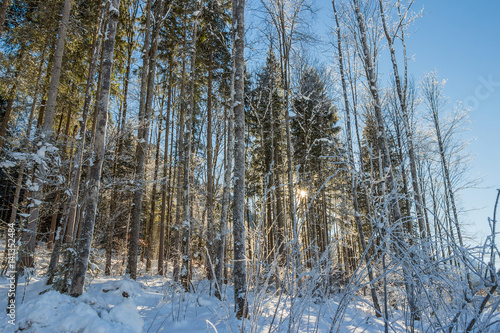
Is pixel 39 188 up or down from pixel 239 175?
down

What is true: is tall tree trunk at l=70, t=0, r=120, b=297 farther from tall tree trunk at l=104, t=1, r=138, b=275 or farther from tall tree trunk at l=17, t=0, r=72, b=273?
tall tree trunk at l=104, t=1, r=138, b=275

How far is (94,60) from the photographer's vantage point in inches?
290

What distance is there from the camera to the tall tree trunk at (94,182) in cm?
421

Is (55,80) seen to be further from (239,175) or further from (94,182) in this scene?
(239,175)

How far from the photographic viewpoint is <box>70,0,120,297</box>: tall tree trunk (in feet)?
13.8

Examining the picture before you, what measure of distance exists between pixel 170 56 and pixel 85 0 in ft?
12.3

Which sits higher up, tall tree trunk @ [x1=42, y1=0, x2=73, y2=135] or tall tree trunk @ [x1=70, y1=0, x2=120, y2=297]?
tall tree trunk @ [x1=42, y1=0, x2=73, y2=135]

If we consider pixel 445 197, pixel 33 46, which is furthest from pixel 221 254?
pixel 445 197

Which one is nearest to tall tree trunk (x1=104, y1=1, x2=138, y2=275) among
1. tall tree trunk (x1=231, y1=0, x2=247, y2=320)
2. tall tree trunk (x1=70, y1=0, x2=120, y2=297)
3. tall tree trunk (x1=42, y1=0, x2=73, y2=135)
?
tall tree trunk (x1=42, y1=0, x2=73, y2=135)

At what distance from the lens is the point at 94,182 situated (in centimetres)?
459

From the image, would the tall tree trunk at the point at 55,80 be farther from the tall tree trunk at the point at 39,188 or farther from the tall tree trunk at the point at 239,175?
the tall tree trunk at the point at 239,175

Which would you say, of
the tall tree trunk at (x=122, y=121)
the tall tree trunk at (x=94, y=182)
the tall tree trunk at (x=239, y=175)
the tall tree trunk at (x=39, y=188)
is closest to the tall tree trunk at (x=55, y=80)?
the tall tree trunk at (x=39, y=188)

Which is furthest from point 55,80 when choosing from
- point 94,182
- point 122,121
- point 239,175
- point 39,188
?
point 239,175

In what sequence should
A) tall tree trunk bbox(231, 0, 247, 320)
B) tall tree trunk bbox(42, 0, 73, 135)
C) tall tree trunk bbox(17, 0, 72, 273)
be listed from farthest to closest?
1. tall tree trunk bbox(42, 0, 73, 135)
2. tall tree trunk bbox(17, 0, 72, 273)
3. tall tree trunk bbox(231, 0, 247, 320)
